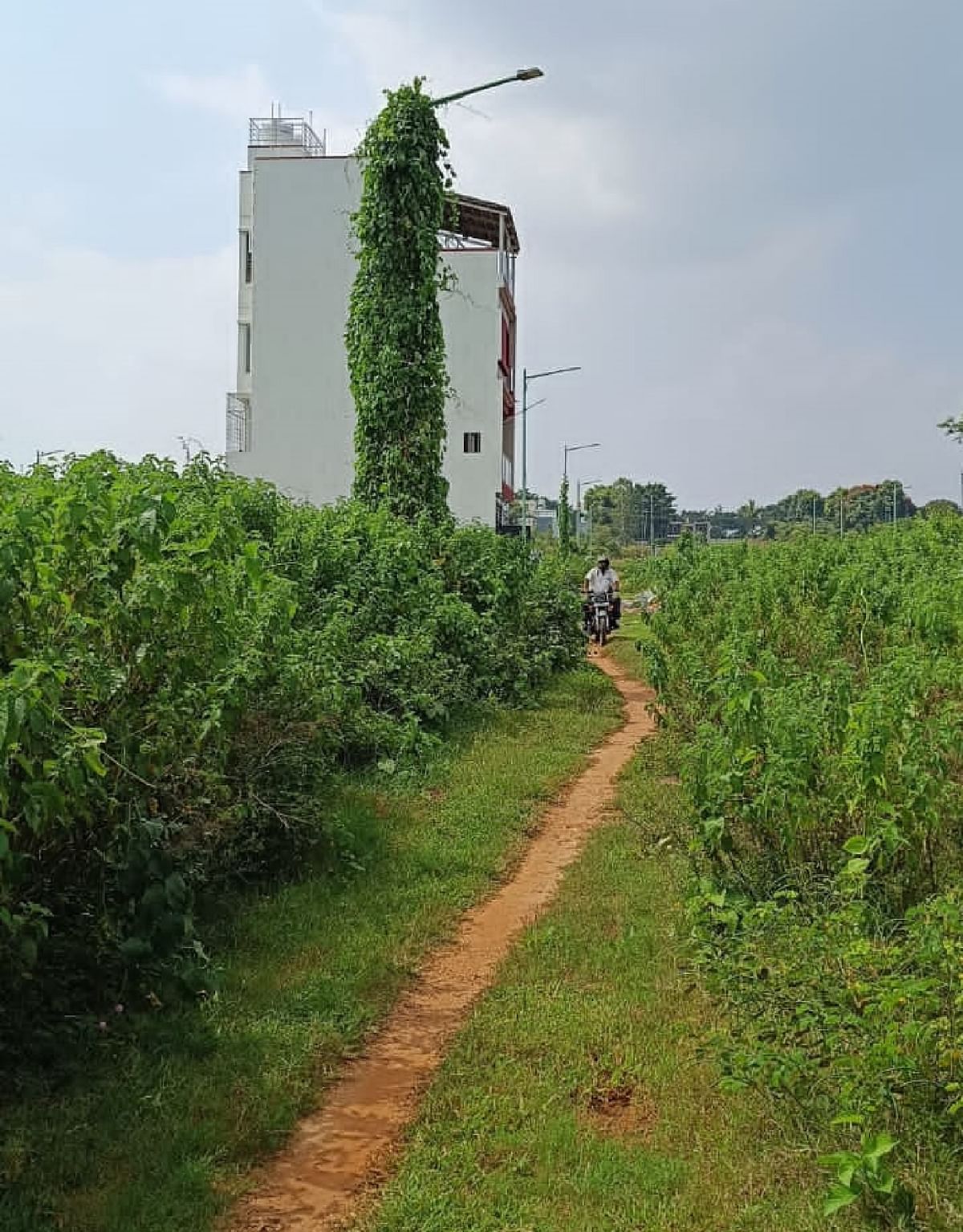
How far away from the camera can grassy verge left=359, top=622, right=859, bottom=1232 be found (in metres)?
4.11

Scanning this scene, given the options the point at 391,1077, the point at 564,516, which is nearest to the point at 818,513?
the point at 564,516

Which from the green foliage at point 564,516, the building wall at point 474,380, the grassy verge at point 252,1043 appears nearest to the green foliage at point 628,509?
the green foliage at point 564,516

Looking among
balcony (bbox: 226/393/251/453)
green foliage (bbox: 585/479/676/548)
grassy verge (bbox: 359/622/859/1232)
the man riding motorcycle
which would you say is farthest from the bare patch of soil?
green foliage (bbox: 585/479/676/548)

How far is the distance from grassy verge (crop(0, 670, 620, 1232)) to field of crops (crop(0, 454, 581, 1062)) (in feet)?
0.94

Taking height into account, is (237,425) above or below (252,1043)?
above

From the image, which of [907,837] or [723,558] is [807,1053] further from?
[723,558]

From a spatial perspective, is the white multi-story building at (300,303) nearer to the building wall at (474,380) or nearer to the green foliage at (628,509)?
the building wall at (474,380)

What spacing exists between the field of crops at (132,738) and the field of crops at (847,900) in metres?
2.39

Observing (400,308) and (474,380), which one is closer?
(400,308)

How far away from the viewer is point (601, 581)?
70.0 feet

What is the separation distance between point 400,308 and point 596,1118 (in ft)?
41.7

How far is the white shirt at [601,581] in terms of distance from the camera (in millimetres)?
21281

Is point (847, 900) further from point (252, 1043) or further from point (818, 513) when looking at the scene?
point (818, 513)

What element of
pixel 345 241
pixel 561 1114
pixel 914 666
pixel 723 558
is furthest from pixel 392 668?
pixel 345 241
